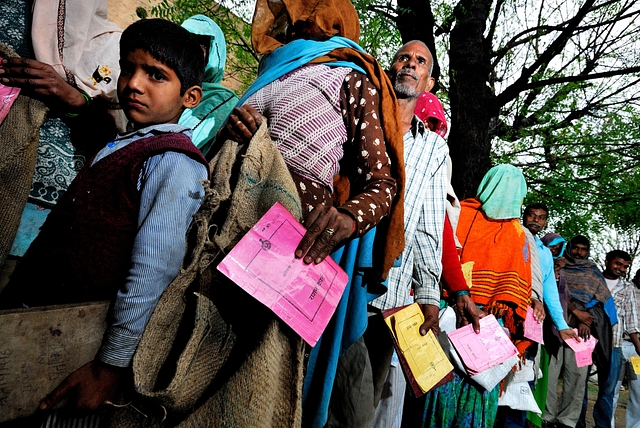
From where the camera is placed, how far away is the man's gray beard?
2.44 metres

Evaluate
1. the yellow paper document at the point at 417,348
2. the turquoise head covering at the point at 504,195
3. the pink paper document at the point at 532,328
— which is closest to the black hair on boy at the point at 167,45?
the yellow paper document at the point at 417,348

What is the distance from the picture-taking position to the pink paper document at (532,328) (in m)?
3.73

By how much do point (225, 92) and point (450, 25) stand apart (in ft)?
17.6

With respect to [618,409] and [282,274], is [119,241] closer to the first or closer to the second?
[282,274]

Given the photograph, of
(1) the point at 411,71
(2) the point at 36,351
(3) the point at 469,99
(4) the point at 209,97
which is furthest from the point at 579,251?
(2) the point at 36,351

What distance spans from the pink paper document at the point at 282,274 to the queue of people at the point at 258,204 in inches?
1.5

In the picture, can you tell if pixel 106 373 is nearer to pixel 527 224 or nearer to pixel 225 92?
pixel 225 92

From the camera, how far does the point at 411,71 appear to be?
2477 mm

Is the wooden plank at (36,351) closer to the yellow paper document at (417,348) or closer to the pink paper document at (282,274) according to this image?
the pink paper document at (282,274)

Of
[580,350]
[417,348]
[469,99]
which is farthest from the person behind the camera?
[469,99]

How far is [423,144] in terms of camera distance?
2342 mm

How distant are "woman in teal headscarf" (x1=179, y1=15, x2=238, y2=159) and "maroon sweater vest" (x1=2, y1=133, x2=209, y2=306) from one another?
2.24 feet

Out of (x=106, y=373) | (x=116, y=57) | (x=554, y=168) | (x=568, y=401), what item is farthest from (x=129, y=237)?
(x=554, y=168)

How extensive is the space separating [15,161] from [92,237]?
0.45 meters
